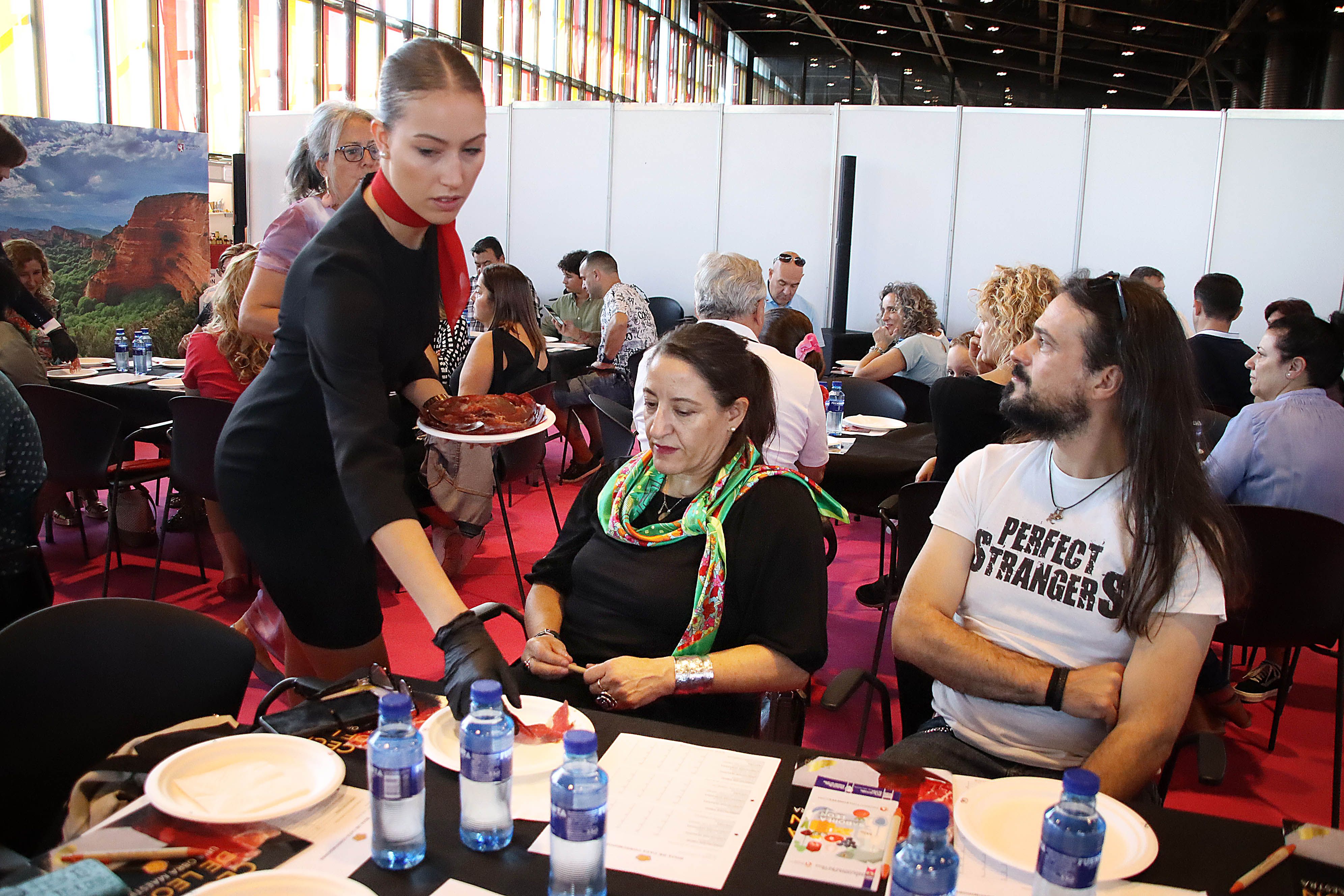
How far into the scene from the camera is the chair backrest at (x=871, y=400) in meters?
4.95

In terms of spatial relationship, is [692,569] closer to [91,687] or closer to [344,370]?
[344,370]

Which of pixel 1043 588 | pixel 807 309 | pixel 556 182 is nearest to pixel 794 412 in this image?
pixel 1043 588

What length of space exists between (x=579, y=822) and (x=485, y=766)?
0.55 feet

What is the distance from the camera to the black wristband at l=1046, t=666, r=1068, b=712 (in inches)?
69.0

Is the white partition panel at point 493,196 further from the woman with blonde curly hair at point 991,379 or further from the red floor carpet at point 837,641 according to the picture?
the woman with blonde curly hair at point 991,379

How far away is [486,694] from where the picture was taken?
46.3 inches

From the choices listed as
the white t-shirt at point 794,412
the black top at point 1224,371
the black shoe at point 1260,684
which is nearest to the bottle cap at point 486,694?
the white t-shirt at point 794,412

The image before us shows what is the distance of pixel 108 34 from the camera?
7.93 m

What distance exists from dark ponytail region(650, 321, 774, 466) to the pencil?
119cm

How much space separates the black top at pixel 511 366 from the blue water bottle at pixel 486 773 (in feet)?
13.3

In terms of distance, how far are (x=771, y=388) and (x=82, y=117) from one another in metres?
7.95

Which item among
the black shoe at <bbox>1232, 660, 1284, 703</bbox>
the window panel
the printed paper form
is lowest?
the black shoe at <bbox>1232, 660, 1284, 703</bbox>

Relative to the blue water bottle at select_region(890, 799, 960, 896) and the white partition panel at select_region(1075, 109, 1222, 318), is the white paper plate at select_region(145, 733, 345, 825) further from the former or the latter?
the white partition panel at select_region(1075, 109, 1222, 318)

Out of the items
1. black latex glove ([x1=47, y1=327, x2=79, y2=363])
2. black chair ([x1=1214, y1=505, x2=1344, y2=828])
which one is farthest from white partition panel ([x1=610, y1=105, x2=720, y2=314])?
black chair ([x1=1214, y1=505, x2=1344, y2=828])
